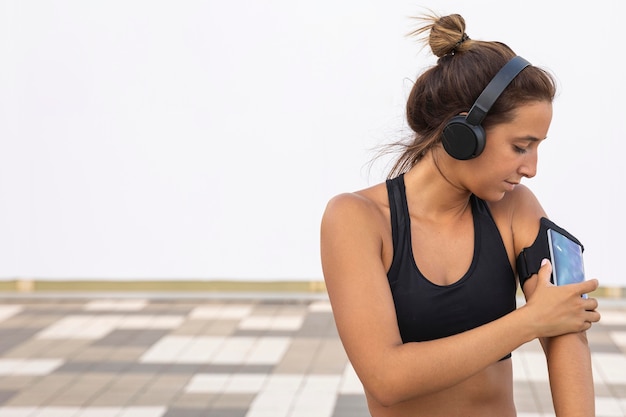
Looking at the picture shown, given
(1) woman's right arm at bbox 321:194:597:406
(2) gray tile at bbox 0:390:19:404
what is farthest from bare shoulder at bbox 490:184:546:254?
(2) gray tile at bbox 0:390:19:404

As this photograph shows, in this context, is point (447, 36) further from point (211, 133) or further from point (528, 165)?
point (211, 133)

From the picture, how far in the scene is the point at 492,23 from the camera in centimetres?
→ 668

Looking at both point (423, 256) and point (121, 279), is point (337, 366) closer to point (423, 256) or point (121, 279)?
point (121, 279)

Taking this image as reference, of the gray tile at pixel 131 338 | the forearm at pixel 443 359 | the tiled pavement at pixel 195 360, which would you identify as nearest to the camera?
the forearm at pixel 443 359

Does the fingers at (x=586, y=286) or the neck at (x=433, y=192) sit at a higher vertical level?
the neck at (x=433, y=192)

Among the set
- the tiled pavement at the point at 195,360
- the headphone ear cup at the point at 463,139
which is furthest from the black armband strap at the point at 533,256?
the tiled pavement at the point at 195,360

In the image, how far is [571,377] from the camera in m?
1.67

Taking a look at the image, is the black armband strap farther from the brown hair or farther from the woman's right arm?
the brown hair

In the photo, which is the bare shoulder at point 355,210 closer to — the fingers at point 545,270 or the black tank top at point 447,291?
the black tank top at point 447,291

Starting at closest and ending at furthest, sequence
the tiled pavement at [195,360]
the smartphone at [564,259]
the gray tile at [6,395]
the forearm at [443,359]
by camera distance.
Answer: the forearm at [443,359], the smartphone at [564,259], the tiled pavement at [195,360], the gray tile at [6,395]

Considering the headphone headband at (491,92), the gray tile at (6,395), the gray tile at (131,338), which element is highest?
the headphone headband at (491,92)

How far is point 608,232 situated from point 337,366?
2.38 metres

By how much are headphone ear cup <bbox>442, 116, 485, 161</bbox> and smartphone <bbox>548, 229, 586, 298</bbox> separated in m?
0.24

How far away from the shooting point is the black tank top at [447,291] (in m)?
1.73
